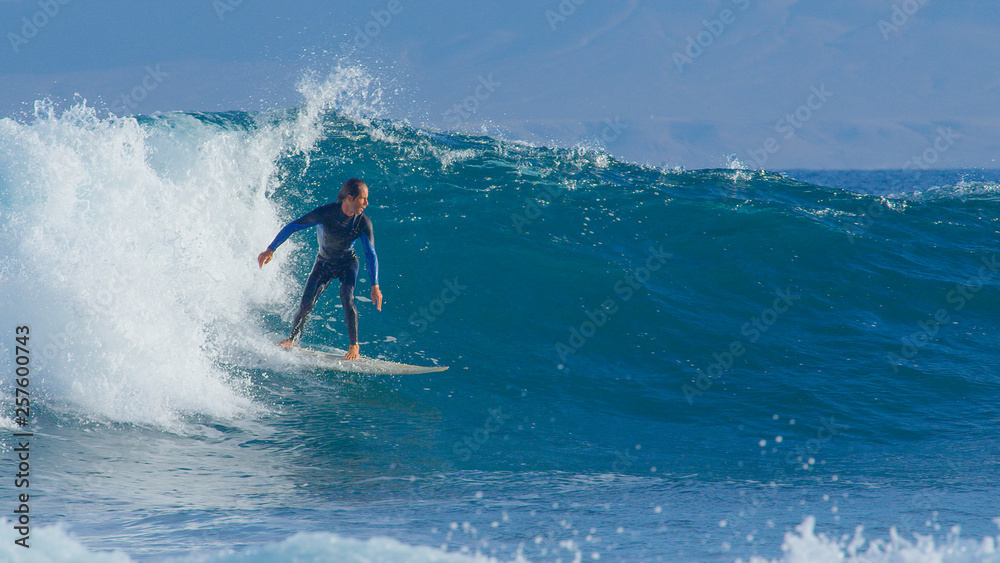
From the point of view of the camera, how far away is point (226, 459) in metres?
5.00

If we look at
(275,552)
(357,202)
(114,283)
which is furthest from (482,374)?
(275,552)

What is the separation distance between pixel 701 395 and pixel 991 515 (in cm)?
297

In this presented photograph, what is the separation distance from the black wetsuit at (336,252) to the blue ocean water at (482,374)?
66cm

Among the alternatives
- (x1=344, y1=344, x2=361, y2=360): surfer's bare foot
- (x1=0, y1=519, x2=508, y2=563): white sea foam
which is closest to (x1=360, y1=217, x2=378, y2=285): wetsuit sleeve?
(x1=344, y1=344, x2=361, y2=360): surfer's bare foot

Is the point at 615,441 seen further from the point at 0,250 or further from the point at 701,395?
the point at 0,250

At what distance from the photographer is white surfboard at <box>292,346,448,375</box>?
6.96m

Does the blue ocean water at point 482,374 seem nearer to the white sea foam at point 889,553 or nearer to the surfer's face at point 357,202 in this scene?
the white sea foam at point 889,553

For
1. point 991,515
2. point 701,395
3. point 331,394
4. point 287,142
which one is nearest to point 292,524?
point 331,394

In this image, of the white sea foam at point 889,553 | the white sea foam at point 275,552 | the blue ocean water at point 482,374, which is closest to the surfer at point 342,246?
the blue ocean water at point 482,374

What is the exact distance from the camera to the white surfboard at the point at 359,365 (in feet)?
22.8

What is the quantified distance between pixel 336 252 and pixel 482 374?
1915 mm

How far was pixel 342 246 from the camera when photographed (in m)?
6.89

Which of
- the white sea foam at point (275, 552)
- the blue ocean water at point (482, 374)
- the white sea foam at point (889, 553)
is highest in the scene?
the blue ocean water at point (482, 374)

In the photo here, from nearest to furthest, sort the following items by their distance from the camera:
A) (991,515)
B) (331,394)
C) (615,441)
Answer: (991,515) < (615,441) < (331,394)
